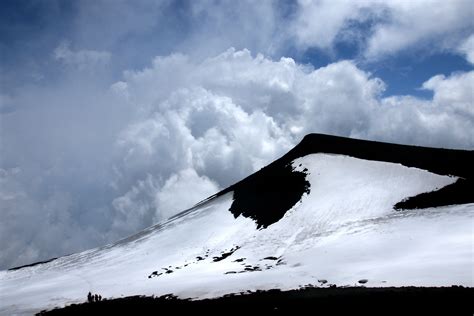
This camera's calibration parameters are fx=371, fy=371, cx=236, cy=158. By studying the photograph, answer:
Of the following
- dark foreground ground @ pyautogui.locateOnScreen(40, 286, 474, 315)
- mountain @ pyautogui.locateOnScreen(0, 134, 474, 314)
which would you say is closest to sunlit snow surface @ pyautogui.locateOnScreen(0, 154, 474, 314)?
mountain @ pyautogui.locateOnScreen(0, 134, 474, 314)

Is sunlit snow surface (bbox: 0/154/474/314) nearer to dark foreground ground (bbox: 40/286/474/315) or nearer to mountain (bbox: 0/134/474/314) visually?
mountain (bbox: 0/134/474/314)

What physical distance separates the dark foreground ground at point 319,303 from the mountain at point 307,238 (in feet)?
3.80

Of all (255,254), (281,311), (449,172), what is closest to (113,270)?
(255,254)

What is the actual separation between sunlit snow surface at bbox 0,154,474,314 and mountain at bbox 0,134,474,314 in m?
0.14

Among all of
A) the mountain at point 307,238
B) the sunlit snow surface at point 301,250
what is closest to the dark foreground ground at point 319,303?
the mountain at point 307,238

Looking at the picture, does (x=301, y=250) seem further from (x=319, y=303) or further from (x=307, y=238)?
(x=319, y=303)

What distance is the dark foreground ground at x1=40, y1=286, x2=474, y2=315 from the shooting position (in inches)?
691

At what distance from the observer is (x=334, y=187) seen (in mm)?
50438

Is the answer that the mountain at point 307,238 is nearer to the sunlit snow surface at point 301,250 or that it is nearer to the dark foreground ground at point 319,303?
the sunlit snow surface at point 301,250

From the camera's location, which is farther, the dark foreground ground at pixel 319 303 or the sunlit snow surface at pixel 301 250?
the sunlit snow surface at pixel 301 250

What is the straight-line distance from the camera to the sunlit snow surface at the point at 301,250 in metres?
26.4

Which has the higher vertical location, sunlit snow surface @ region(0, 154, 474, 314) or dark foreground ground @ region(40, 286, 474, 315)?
sunlit snow surface @ region(0, 154, 474, 314)

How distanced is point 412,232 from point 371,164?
21281mm

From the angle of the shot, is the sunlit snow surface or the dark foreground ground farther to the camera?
the sunlit snow surface
